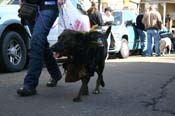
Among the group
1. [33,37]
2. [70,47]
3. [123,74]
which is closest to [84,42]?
[70,47]

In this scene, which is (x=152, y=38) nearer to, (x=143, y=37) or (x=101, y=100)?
(x=143, y=37)

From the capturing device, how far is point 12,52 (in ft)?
34.0

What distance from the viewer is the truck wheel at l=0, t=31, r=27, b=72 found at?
33.0 ft

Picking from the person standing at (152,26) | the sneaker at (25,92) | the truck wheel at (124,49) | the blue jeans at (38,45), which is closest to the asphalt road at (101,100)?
the sneaker at (25,92)

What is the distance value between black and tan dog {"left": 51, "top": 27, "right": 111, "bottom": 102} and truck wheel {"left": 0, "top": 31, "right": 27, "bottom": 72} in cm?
372

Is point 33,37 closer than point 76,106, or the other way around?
point 76,106

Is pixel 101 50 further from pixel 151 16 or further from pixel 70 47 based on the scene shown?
pixel 151 16

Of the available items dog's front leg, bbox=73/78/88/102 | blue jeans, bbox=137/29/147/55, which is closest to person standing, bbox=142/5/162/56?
blue jeans, bbox=137/29/147/55

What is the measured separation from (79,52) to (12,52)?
419 centimetres

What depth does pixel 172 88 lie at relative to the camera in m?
8.05

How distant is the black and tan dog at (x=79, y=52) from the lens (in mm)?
6270

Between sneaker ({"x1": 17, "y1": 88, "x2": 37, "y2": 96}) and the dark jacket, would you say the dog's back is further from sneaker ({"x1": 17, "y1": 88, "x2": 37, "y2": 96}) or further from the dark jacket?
sneaker ({"x1": 17, "y1": 88, "x2": 37, "y2": 96})

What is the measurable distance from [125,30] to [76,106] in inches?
447

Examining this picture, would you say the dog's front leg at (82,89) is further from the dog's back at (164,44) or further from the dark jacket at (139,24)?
the dog's back at (164,44)
